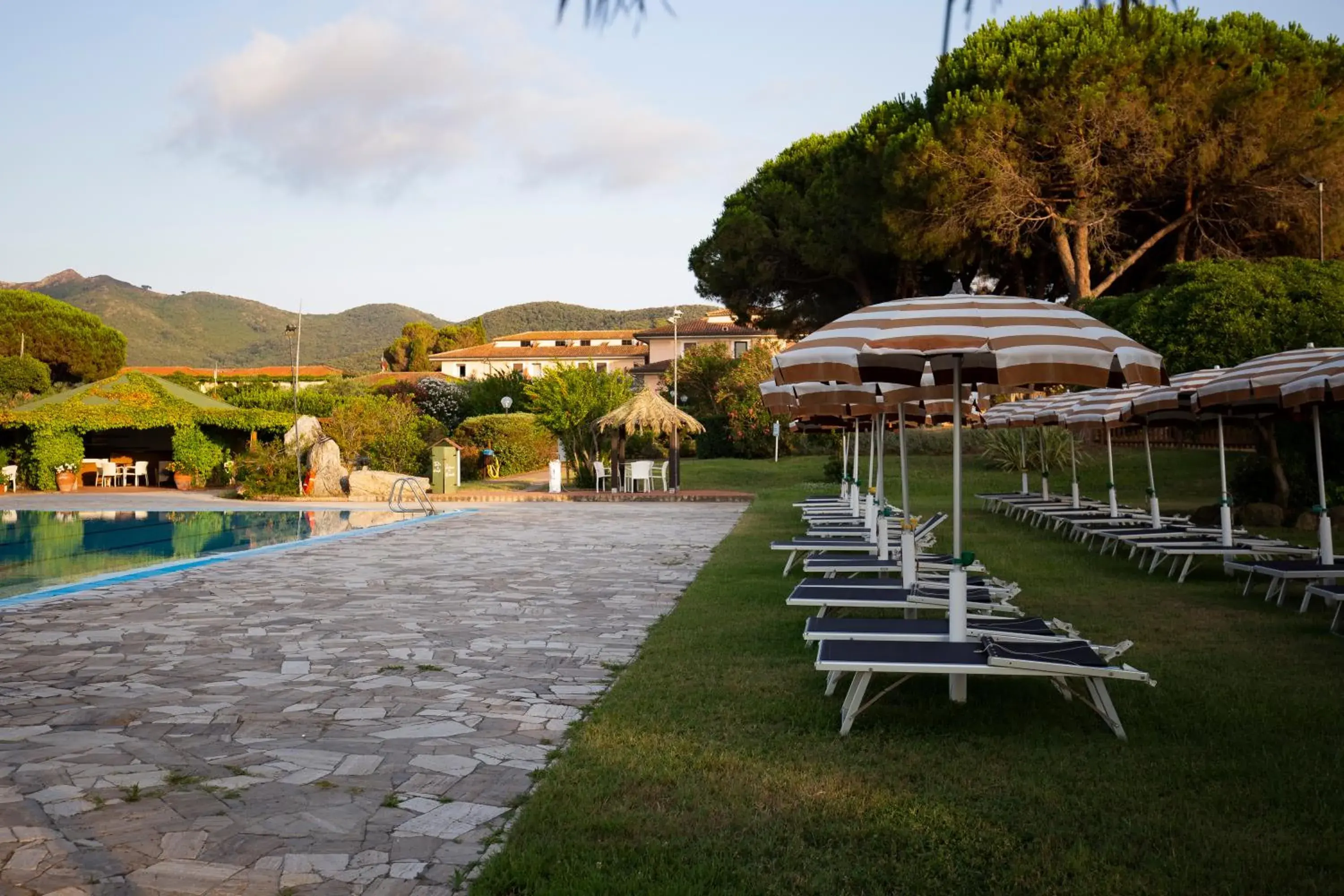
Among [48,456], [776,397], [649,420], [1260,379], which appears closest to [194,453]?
[48,456]

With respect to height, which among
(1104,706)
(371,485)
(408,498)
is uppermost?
(371,485)

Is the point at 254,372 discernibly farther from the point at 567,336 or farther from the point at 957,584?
the point at 957,584

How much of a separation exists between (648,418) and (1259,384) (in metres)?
15.6

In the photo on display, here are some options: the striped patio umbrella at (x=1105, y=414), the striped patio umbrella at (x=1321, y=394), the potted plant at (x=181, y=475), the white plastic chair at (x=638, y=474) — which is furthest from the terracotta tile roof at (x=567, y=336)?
the striped patio umbrella at (x=1321, y=394)

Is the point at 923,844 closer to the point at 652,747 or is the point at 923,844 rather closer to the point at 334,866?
the point at 652,747

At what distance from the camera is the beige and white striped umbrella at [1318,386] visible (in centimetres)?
765

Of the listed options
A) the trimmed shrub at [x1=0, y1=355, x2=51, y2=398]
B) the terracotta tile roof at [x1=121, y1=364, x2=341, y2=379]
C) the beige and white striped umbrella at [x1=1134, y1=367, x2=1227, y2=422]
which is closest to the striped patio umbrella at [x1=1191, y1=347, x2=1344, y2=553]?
the beige and white striped umbrella at [x1=1134, y1=367, x2=1227, y2=422]

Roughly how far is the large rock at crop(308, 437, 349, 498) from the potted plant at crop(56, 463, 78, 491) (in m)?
7.84

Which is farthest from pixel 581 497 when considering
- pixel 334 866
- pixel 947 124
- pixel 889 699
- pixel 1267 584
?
pixel 334 866

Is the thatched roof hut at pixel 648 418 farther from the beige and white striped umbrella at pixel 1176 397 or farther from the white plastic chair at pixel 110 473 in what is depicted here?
the white plastic chair at pixel 110 473

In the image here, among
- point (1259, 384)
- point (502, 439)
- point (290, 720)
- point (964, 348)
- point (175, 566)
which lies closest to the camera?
point (964, 348)

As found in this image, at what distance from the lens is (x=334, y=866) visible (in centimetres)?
330

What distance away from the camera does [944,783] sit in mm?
4043

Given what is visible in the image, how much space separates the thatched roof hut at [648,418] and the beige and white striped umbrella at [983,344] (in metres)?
17.6
